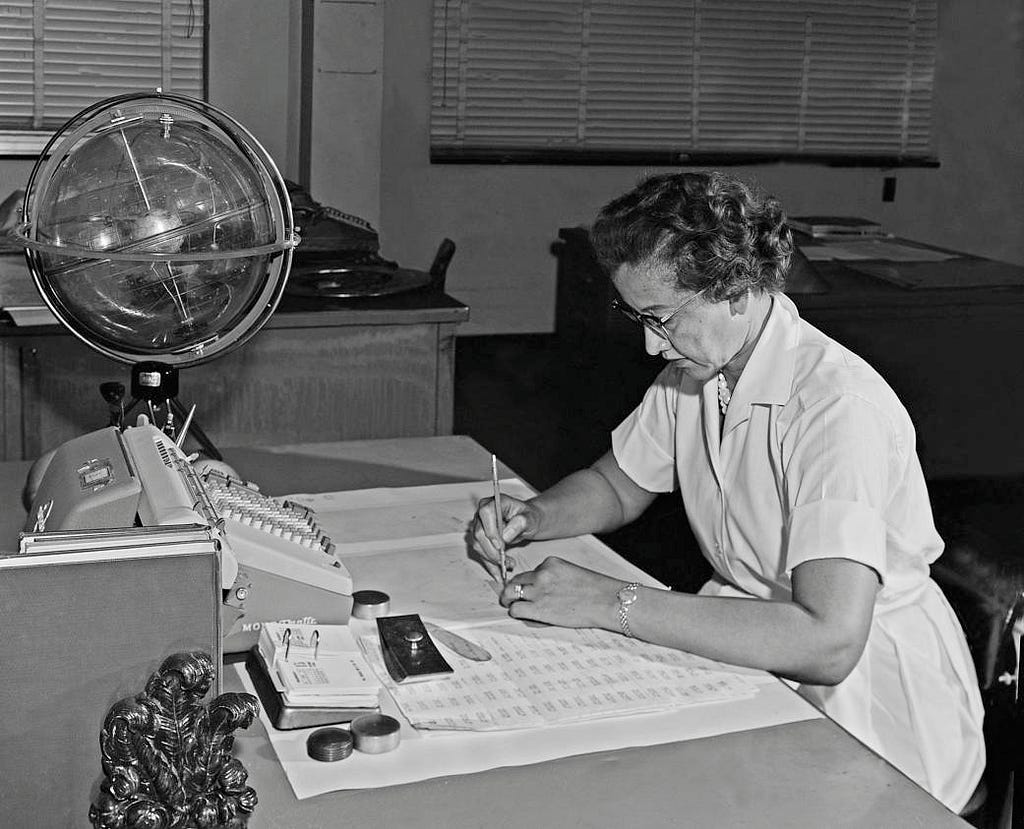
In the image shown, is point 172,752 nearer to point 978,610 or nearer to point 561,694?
point 561,694

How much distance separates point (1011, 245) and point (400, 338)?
19.8 ft

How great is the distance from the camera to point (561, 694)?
1.46 meters

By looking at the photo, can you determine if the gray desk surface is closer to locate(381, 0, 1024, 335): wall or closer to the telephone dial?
the telephone dial

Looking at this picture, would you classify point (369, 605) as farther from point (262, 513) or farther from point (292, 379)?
point (292, 379)

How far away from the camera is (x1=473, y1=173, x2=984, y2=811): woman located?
1595 millimetres

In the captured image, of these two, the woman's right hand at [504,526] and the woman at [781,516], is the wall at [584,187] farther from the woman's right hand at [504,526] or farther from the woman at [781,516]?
the woman at [781,516]

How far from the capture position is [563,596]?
1.66 metres

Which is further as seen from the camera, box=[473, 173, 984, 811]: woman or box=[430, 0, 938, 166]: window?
box=[430, 0, 938, 166]: window

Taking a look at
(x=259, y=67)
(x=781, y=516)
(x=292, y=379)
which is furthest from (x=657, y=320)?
(x=259, y=67)

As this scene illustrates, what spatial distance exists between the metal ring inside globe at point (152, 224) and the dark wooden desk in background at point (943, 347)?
237 cm

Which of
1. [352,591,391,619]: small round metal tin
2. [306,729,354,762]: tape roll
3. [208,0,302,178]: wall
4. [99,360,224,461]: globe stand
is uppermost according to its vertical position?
[208,0,302,178]: wall

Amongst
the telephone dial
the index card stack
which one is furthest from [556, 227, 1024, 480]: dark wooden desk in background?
the index card stack

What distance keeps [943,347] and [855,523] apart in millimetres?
2723

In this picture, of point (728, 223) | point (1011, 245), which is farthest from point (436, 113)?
point (728, 223)
